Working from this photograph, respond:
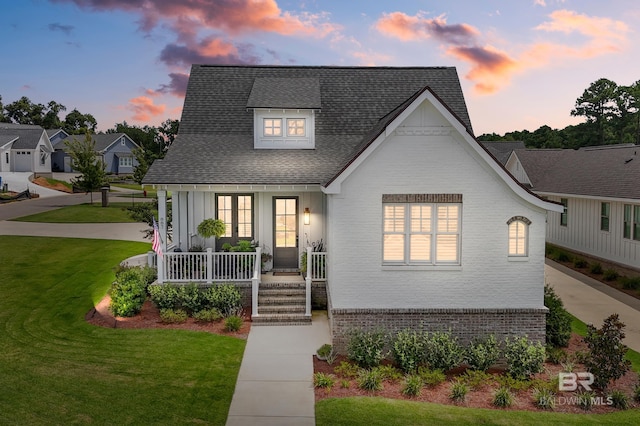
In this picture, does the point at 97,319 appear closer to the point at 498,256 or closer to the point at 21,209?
the point at 498,256

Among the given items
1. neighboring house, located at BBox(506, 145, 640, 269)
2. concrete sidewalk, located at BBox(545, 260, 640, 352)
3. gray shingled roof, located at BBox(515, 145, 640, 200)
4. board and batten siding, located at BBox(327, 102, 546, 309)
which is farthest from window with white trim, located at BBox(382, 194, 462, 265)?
gray shingled roof, located at BBox(515, 145, 640, 200)

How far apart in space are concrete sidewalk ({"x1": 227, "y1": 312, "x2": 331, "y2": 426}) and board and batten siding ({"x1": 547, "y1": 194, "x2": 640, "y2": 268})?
53.1 ft

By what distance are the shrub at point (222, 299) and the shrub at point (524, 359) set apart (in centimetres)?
791

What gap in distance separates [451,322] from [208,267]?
7.75 metres

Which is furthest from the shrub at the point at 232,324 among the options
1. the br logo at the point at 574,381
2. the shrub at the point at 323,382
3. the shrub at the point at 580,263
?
the shrub at the point at 580,263

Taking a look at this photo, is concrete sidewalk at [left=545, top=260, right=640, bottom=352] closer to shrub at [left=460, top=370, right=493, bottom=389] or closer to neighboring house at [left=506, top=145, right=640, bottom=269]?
neighboring house at [left=506, top=145, right=640, bottom=269]

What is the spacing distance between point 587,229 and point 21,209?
133 ft

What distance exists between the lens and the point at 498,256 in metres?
12.1

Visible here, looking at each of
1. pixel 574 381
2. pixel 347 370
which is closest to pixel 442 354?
pixel 347 370

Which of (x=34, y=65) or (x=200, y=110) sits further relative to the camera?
(x=34, y=65)

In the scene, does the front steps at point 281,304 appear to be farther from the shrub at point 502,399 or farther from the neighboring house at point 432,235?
the shrub at point 502,399

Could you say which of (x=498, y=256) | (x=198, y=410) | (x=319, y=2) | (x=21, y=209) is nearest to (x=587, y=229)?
(x=498, y=256)

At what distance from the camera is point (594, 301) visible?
57.6 feet

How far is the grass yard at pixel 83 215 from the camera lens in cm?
3366
